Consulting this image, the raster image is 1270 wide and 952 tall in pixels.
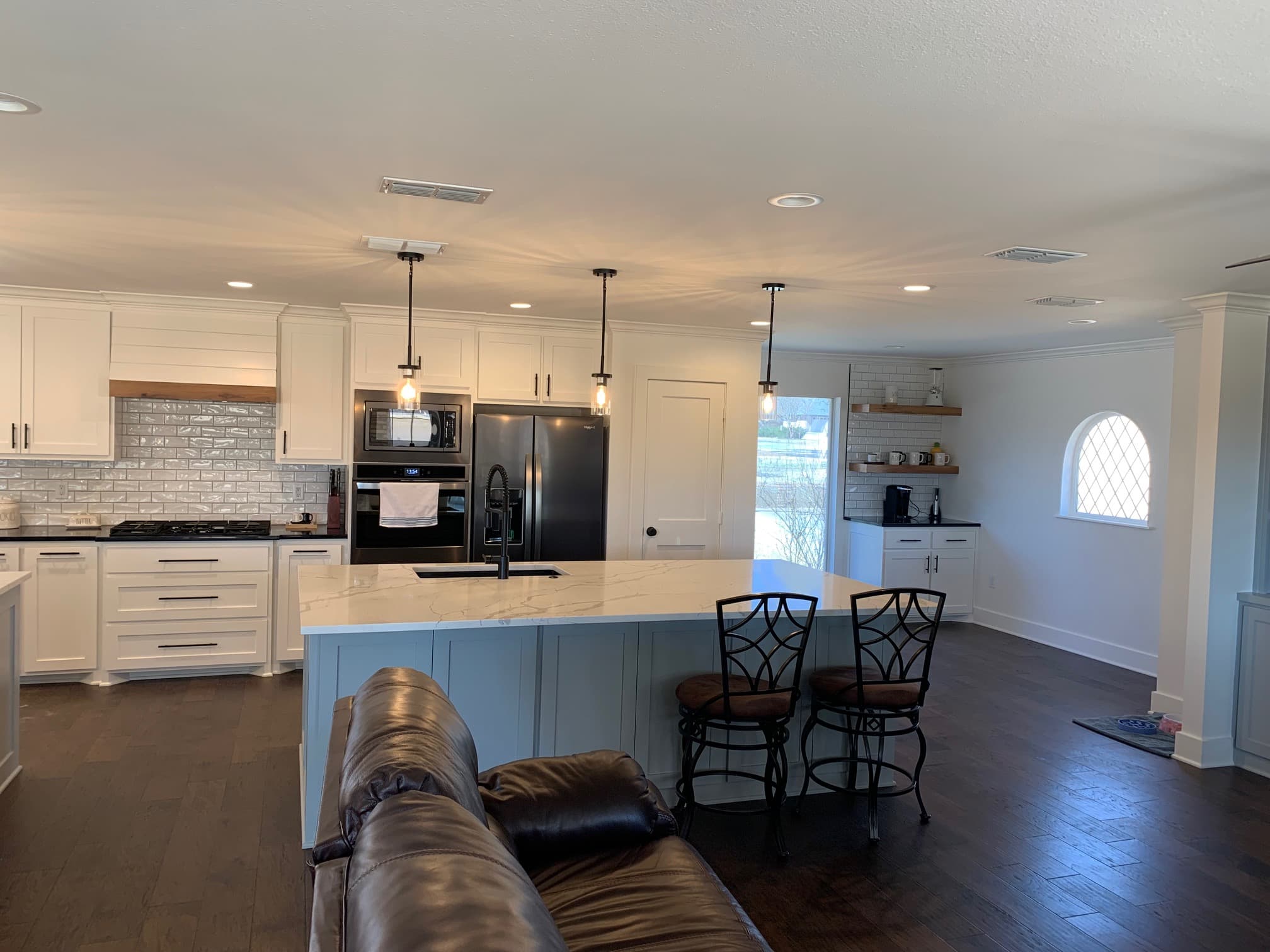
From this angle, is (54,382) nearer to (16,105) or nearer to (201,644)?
(201,644)

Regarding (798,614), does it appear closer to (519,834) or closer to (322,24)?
(519,834)

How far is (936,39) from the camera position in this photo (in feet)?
5.87

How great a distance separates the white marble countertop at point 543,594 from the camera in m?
3.27

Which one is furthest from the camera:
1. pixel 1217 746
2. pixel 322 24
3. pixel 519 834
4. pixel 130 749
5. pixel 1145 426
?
pixel 1145 426

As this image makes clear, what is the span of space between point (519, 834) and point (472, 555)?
11.8 feet

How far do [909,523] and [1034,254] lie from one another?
447 cm

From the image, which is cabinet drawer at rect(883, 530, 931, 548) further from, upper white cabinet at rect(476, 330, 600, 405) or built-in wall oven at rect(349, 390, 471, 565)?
built-in wall oven at rect(349, 390, 471, 565)

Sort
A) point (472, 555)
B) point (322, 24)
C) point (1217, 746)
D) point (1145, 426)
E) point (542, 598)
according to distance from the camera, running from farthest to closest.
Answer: point (1145, 426)
point (472, 555)
point (1217, 746)
point (542, 598)
point (322, 24)

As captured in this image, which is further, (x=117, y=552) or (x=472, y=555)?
(x=472, y=555)

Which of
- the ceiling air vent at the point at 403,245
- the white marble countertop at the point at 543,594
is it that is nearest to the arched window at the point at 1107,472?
the white marble countertop at the point at 543,594

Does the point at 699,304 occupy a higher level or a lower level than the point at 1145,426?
higher

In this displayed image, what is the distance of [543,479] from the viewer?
5.78 meters

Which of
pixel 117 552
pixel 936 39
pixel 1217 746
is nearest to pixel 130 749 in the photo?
pixel 117 552

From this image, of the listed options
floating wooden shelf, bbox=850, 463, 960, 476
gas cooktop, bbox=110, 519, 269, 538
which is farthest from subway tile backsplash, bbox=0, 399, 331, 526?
floating wooden shelf, bbox=850, 463, 960, 476
